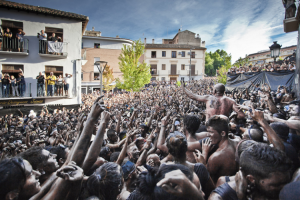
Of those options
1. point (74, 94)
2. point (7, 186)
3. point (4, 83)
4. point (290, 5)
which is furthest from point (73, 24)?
point (7, 186)

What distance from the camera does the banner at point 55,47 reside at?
13.2m

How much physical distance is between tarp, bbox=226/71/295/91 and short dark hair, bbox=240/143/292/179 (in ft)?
31.0

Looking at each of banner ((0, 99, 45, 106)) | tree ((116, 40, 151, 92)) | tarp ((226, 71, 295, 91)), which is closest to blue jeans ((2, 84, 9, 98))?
banner ((0, 99, 45, 106))

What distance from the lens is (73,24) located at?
14.6 metres

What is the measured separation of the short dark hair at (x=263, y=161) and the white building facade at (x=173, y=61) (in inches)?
1738

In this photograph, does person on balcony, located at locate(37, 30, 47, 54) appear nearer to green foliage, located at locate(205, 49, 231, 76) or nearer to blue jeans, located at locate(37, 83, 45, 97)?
blue jeans, located at locate(37, 83, 45, 97)

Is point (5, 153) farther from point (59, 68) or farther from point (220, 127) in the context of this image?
point (59, 68)

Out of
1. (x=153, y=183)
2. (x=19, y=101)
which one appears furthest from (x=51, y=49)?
(x=153, y=183)

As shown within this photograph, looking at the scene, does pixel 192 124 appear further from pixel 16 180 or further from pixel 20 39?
pixel 20 39

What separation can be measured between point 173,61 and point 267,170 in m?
46.3

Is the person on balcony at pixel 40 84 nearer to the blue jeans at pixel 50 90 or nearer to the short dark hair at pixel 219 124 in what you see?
the blue jeans at pixel 50 90

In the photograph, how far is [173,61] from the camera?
1806 inches

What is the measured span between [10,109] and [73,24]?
852cm

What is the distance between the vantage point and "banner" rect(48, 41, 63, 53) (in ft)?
43.4
